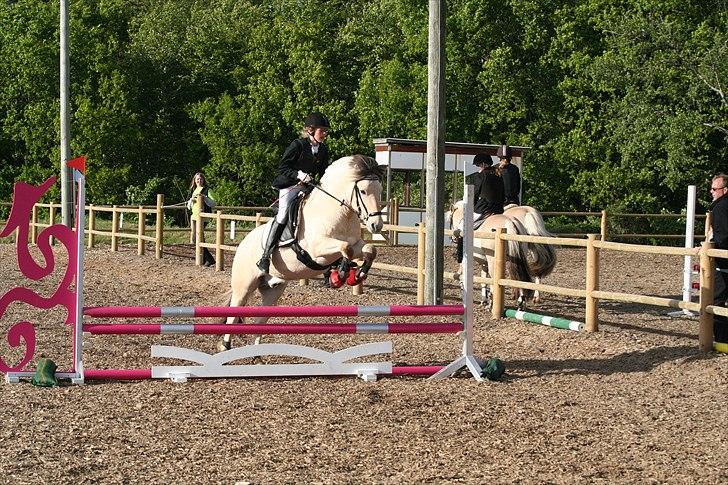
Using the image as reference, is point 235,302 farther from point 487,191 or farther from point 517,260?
point 487,191

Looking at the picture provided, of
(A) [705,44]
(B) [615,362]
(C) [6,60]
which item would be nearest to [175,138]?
(C) [6,60]

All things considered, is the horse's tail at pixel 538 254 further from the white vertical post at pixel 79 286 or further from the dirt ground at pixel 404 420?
the white vertical post at pixel 79 286

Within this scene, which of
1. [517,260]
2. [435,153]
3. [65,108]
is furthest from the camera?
[65,108]

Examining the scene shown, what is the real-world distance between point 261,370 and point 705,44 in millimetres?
27531

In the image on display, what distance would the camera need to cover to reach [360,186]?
31.1 ft

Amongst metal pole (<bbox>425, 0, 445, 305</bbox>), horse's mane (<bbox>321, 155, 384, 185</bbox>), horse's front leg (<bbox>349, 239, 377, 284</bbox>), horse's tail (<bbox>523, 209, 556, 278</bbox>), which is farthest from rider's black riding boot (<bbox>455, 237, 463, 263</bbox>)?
horse's front leg (<bbox>349, 239, 377, 284</bbox>)

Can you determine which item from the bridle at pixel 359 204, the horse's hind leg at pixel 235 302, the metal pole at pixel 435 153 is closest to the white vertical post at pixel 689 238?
the metal pole at pixel 435 153

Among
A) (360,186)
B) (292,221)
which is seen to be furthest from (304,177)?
(360,186)

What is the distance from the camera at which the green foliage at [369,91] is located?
33406 millimetres

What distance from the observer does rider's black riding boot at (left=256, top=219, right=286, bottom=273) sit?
399 inches

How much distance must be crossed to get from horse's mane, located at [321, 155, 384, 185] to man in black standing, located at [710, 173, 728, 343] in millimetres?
3390

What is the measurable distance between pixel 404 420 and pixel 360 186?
2.74 metres

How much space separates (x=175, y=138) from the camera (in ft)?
152

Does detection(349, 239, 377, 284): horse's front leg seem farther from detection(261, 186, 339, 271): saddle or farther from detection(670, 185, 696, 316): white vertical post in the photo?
detection(670, 185, 696, 316): white vertical post
